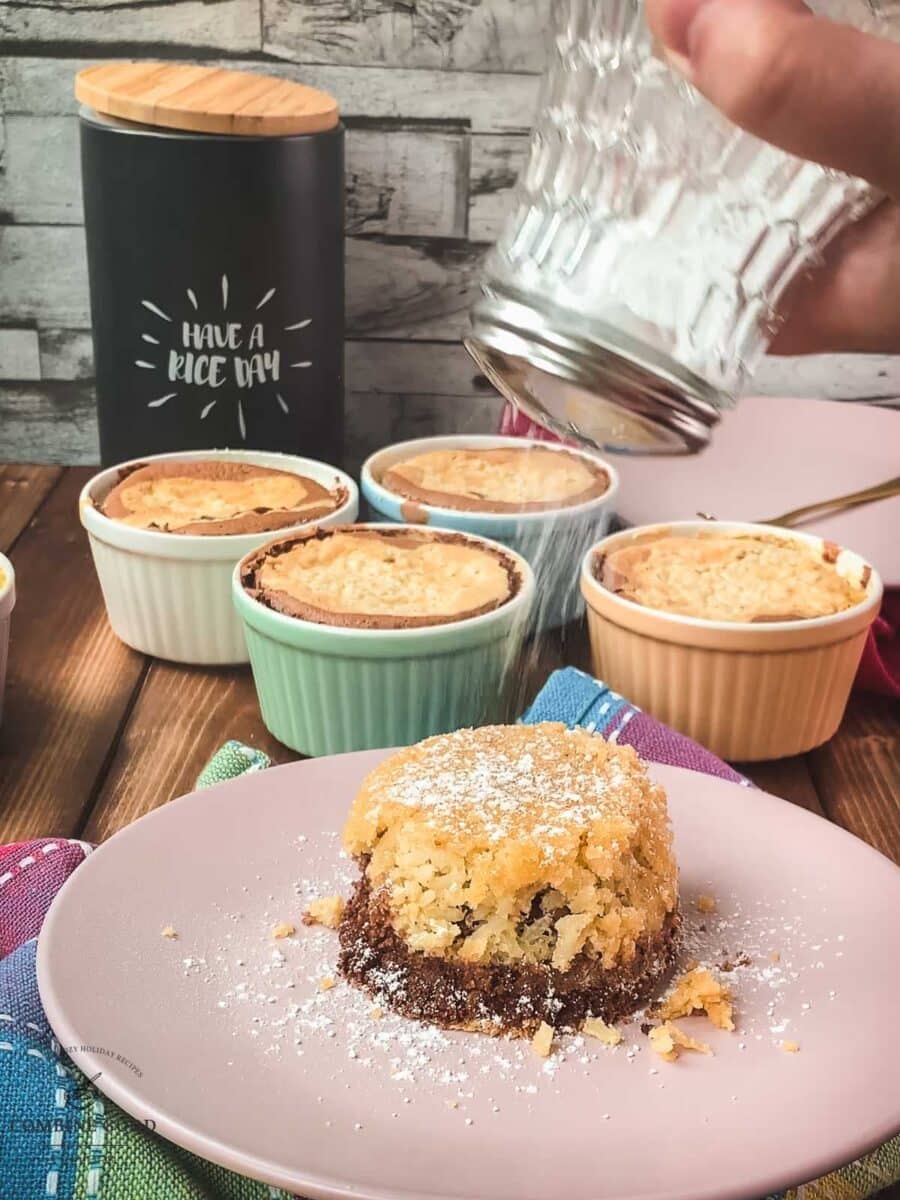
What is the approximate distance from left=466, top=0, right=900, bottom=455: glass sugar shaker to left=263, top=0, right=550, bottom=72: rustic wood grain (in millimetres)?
1266

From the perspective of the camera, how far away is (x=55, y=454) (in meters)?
2.22

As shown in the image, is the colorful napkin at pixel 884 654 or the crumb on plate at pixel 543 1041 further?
the colorful napkin at pixel 884 654

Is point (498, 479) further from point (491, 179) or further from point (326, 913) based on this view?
point (326, 913)

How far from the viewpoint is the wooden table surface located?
4.08 feet

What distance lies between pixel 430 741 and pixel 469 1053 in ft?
0.82

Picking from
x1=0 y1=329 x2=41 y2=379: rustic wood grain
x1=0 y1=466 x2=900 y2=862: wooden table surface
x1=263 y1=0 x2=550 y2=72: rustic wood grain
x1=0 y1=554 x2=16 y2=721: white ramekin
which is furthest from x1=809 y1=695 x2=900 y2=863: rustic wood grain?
x1=0 y1=329 x2=41 y2=379: rustic wood grain

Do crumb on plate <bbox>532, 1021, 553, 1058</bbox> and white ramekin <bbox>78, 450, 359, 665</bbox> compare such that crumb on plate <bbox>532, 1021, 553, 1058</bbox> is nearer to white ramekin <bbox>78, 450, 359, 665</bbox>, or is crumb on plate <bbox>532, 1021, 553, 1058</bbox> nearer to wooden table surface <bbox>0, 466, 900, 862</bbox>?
Result: wooden table surface <bbox>0, 466, 900, 862</bbox>

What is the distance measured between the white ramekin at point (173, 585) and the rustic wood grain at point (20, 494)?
0.37 meters

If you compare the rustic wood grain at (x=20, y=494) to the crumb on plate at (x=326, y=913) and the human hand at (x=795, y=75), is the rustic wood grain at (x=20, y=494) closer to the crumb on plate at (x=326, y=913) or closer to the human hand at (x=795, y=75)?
the crumb on plate at (x=326, y=913)

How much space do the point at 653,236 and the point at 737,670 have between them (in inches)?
27.0

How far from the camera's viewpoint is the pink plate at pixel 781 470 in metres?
1.68

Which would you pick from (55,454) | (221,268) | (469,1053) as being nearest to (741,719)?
(469,1053)

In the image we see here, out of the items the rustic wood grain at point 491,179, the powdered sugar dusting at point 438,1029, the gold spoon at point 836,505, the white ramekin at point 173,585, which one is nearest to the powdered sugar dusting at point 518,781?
the powdered sugar dusting at point 438,1029

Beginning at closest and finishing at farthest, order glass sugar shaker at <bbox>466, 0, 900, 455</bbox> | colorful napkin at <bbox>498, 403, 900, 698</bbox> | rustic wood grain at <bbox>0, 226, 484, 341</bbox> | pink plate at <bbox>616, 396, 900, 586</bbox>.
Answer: glass sugar shaker at <bbox>466, 0, 900, 455</bbox> < colorful napkin at <bbox>498, 403, 900, 698</bbox> < pink plate at <bbox>616, 396, 900, 586</bbox> < rustic wood grain at <bbox>0, 226, 484, 341</bbox>
